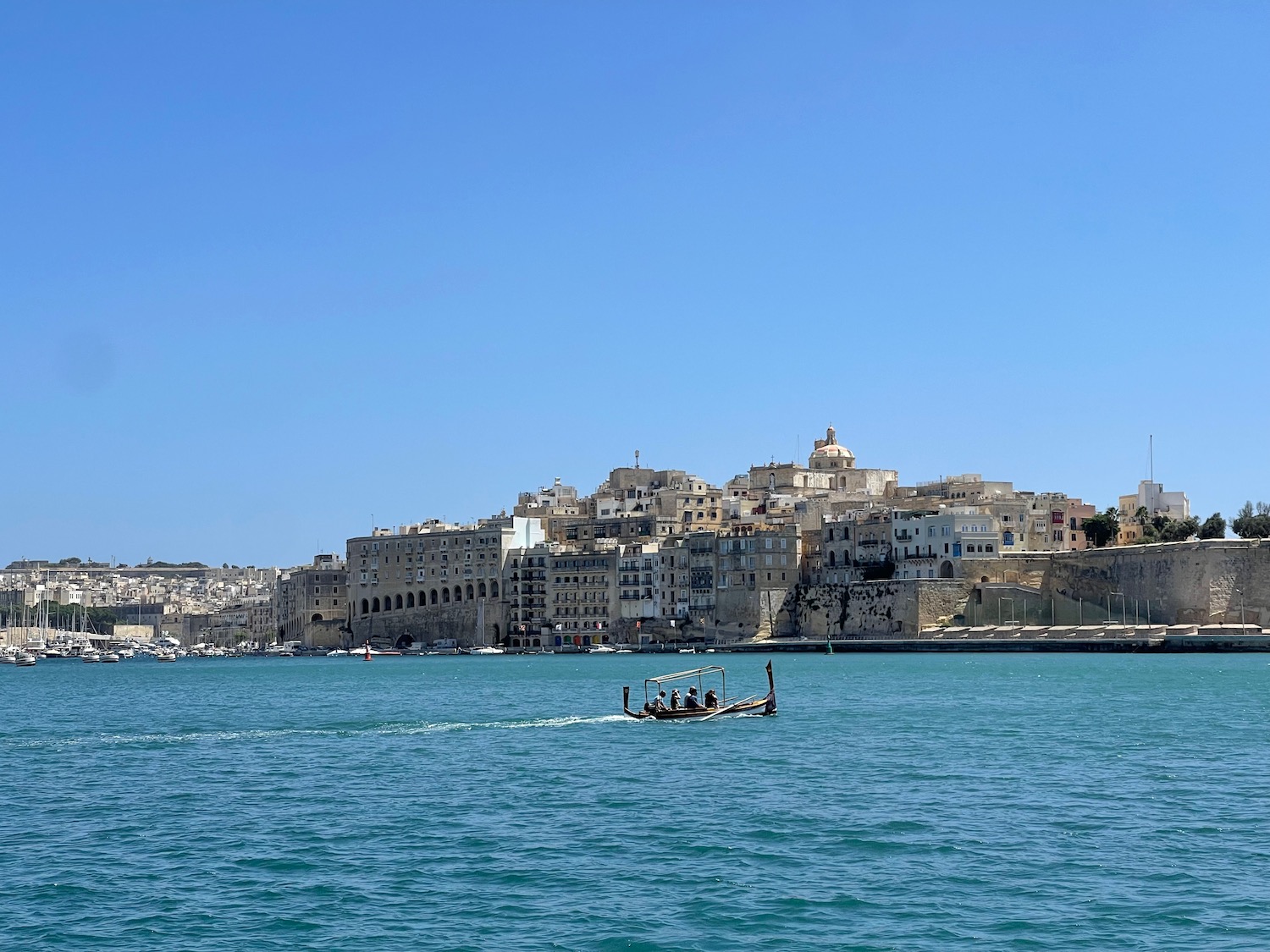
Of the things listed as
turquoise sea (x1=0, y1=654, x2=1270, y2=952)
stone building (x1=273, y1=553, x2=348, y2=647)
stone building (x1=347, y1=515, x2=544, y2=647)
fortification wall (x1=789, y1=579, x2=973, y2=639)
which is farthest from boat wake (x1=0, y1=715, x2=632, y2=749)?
stone building (x1=273, y1=553, x2=348, y2=647)

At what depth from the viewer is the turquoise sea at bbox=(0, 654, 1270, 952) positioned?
15578 mm

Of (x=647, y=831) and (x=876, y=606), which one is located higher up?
(x=876, y=606)

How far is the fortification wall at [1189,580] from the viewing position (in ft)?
254

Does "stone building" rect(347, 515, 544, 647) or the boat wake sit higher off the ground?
"stone building" rect(347, 515, 544, 647)

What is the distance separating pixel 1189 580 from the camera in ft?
258

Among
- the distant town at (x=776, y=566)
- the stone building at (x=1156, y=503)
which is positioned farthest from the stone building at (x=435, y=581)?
the stone building at (x=1156, y=503)

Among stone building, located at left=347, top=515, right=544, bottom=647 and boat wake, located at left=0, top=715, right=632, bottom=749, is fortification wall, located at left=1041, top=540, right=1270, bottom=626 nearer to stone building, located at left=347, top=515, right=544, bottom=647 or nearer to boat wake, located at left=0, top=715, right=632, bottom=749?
stone building, located at left=347, top=515, right=544, bottom=647

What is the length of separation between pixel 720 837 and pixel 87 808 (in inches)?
351

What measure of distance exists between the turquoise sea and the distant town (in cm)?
4375

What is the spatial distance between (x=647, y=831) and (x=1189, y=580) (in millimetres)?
62878

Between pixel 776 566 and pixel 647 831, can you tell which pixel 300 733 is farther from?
pixel 776 566

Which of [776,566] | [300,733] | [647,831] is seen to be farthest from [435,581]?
[647,831]

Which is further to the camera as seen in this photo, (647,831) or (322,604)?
(322,604)

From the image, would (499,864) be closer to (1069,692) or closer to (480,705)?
(480,705)
